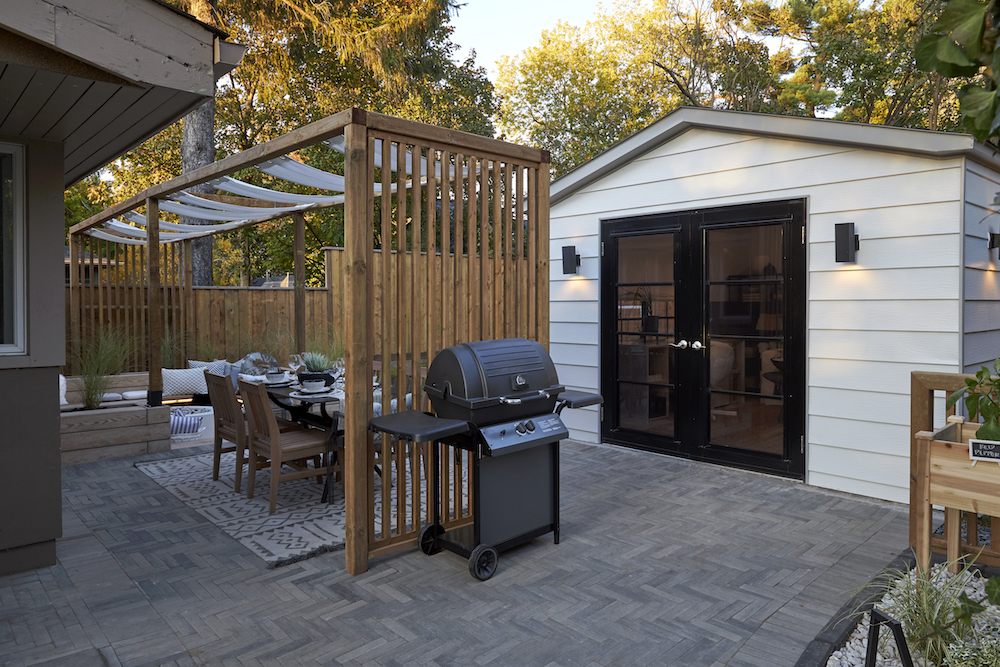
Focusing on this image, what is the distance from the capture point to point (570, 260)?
20.6 feet

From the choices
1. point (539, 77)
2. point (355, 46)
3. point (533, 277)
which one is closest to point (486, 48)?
point (539, 77)

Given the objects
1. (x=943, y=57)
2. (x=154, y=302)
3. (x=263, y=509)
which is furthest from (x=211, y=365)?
(x=943, y=57)

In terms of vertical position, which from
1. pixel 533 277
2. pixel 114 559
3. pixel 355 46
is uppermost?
pixel 355 46

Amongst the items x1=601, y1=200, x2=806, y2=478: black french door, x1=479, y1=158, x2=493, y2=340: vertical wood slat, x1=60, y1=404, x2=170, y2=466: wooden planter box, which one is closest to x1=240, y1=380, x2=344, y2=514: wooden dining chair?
x1=479, y1=158, x2=493, y2=340: vertical wood slat

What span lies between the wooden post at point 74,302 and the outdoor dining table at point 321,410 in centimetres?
390

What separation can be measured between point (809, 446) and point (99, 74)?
4.89 m

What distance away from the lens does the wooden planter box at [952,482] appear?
249 centimetres

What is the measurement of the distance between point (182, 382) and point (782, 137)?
23.2 feet

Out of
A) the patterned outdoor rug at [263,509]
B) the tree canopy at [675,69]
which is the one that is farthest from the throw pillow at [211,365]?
the tree canopy at [675,69]

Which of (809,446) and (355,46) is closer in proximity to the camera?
(809,446)

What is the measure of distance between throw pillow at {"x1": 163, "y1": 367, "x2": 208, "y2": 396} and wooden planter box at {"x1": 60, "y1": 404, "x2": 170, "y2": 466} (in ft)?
6.01

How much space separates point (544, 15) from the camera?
Answer: 20.5 m

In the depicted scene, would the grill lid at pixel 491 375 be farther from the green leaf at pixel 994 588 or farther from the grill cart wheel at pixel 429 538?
the green leaf at pixel 994 588

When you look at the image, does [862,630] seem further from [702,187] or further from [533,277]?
[702,187]
